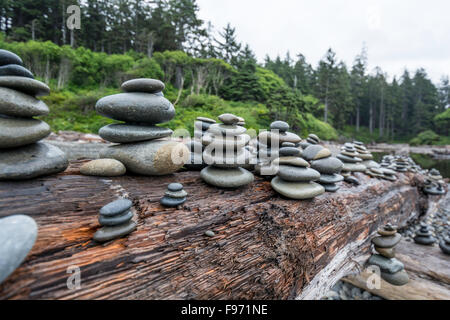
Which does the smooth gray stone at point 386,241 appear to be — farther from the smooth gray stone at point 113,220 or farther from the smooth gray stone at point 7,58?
the smooth gray stone at point 7,58

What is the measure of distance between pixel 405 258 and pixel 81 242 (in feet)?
18.6

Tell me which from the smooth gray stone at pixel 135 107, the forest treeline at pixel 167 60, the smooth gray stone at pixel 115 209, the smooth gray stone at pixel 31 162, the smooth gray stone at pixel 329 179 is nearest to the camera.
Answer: the smooth gray stone at pixel 115 209

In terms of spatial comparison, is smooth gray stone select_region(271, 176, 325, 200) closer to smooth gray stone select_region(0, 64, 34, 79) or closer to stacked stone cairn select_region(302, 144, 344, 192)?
stacked stone cairn select_region(302, 144, 344, 192)

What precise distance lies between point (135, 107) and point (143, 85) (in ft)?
1.09

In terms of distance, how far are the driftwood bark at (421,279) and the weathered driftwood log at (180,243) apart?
55.7 inches

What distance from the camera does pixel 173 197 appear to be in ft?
6.88

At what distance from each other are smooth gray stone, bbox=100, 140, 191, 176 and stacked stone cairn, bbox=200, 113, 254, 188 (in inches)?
17.7

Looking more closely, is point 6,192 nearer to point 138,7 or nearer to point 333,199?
point 333,199

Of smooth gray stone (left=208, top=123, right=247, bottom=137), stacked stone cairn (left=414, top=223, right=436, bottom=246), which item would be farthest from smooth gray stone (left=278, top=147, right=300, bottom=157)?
stacked stone cairn (left=414, top=223, right=436, bottom=246)

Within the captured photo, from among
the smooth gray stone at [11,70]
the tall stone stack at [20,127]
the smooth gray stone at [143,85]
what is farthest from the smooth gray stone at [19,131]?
the smooth gray stone at [143,85]

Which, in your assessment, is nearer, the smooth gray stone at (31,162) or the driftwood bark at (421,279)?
the smooth gray stone at (31,162)

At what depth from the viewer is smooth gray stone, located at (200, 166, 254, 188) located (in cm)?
263

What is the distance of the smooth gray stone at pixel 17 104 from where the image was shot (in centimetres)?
186

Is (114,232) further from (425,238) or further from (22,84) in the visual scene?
(425,238)
